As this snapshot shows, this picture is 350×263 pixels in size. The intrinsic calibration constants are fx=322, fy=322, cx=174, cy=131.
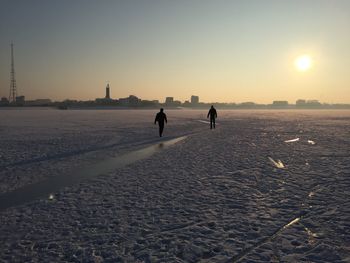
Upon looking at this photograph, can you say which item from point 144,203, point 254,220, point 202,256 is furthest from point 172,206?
point 202,256

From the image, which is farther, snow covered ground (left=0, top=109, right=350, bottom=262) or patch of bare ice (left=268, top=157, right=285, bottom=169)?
patch of bare ice (left=268, top=157, right=285, bottom=169)

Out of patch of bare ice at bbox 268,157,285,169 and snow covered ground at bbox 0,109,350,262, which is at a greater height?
patch of bare ice at bbox 268,157,285,169

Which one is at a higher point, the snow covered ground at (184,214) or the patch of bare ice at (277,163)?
the patch of bare ice at (277,163)

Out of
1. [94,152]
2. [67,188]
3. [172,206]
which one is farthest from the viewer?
[94,152]

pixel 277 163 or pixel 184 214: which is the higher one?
pixel 277 163

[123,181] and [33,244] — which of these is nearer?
[33,244]

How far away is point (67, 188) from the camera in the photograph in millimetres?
8219

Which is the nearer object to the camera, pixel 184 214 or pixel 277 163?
pixel 184 214

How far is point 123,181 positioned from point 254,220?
427cm

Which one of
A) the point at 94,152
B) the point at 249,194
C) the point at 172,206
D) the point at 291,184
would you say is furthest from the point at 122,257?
the point at 94,152

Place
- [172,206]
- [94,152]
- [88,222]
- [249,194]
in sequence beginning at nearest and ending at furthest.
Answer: [88,222]
[172,206]
[249,194]
[94,152]

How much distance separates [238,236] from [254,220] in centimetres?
80

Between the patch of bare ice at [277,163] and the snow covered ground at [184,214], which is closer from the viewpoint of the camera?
the snow covered ground at [184,214]

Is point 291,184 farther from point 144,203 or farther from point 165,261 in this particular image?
point 165,261
